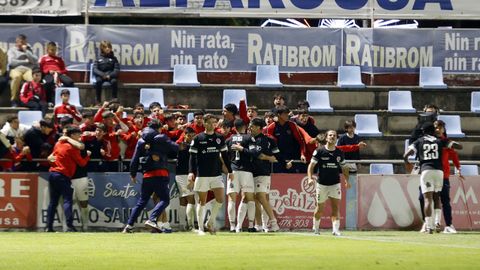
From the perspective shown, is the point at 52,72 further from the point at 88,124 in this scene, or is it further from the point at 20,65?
the point at 88,124

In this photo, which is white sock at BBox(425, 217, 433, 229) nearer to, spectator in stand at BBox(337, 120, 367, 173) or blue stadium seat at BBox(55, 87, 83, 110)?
spectator in stand at BBox(337, 120, 367, 173)

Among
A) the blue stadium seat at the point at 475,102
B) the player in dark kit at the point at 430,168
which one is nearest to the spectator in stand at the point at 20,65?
the player in dark kit at the point at 430,168

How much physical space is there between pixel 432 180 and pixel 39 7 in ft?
35.5

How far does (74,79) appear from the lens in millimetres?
32750

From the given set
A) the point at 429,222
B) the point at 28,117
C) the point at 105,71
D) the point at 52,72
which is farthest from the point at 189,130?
the point at 52,72

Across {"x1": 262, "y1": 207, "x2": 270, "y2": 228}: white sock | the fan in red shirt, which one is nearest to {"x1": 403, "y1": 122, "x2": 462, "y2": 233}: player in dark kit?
{"x1": 262, "y1": 207, "x2": 270, "y2": 228}: white sock

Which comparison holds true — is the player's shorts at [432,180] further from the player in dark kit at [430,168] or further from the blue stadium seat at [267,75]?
the blue stadium seat at [267,75]

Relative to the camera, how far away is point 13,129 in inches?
1093

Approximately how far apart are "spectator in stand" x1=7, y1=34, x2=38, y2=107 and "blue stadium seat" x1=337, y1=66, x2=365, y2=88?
715cm

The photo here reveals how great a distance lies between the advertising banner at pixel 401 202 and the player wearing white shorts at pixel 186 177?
11.5 ft

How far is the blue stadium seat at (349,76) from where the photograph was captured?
32812 millimetres

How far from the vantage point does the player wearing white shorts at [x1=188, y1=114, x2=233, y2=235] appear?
2545cm

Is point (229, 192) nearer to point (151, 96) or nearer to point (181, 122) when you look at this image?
point (181, 122)

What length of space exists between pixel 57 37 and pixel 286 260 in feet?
47.6
